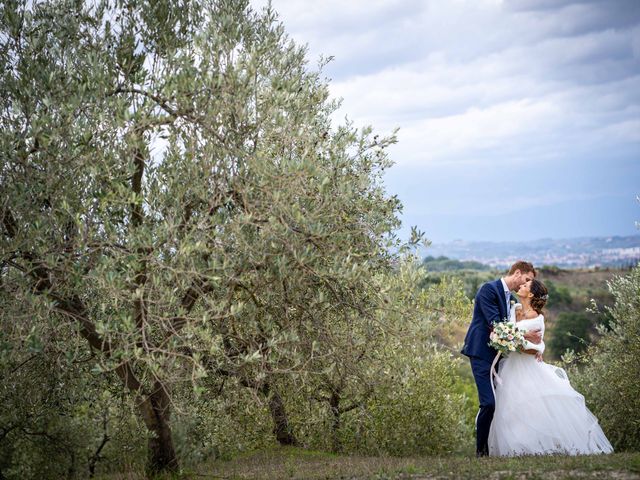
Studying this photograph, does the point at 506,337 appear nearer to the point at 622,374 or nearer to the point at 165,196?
the point at 165,196

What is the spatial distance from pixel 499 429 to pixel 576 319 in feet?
176

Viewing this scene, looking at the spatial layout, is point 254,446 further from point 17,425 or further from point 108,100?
point 108,100

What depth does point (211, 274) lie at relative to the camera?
857 cm

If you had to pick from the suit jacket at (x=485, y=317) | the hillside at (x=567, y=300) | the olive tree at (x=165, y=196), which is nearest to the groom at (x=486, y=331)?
the suit jacket at (x=485, y=317)

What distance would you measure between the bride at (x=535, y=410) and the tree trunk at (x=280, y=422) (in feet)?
15.2

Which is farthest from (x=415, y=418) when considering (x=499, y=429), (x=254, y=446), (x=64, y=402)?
(x=64, y=402)

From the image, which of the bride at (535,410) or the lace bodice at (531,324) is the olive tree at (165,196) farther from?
the bride at (535,410)

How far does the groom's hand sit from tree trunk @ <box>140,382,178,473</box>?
6336 mm

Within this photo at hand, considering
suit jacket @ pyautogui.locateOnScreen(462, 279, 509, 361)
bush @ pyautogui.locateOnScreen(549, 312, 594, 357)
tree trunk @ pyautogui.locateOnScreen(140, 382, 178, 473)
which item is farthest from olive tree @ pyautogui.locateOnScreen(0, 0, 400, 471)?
bush @ pyautogui.locateOnScreen(549, 312, 594, 357)

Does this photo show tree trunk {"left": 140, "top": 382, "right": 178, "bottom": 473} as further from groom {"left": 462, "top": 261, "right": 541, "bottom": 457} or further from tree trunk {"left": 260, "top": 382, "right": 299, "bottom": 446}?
groom {"left": 462, "top": 261, "right": 541, "bottom": 457}

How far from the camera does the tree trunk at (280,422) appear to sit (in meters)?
14.0

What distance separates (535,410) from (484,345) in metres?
1.36

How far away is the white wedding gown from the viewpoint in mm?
11172

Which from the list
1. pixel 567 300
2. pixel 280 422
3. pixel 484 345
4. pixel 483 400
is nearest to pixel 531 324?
pixel 484 345
